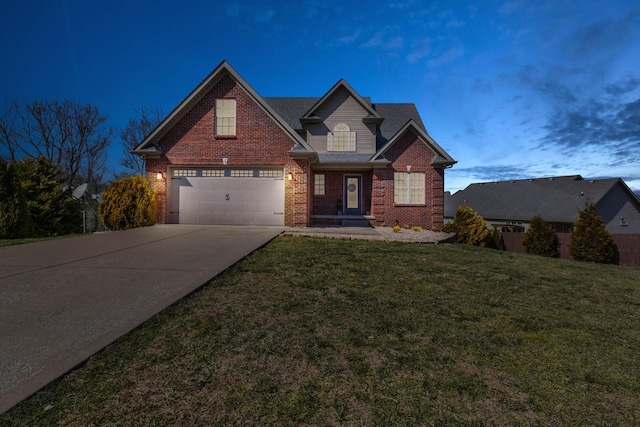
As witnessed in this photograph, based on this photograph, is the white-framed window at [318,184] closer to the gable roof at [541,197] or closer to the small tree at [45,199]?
the small tree at [45,199]

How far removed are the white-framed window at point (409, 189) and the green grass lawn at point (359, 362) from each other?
10.3 metres

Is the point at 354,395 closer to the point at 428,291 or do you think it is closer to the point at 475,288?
the point at 428,291

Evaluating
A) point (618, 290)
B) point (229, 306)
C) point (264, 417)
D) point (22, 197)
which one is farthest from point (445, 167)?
point (22, 197)

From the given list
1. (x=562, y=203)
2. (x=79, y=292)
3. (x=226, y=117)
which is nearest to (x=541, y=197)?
(x=562, y=203)

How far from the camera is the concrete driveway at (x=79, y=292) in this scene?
2.56 meters

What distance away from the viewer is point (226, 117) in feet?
41.9

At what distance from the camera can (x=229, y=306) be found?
12.8ft

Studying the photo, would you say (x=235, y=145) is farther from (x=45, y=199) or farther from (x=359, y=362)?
(x=359, y=362)

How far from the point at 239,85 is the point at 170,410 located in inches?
506

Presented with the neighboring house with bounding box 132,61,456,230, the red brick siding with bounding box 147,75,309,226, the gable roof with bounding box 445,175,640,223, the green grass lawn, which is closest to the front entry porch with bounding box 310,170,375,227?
the neighboring house with bounding box 132,61,456,230

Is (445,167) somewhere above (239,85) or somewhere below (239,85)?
below

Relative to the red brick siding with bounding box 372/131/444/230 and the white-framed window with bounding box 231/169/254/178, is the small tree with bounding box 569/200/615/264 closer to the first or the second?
the red brick siding with bounding box 372/131/444/230

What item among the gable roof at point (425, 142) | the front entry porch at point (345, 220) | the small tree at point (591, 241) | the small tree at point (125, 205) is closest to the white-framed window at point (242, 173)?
the small tree at point (125, 205)

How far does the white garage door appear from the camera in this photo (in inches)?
505
